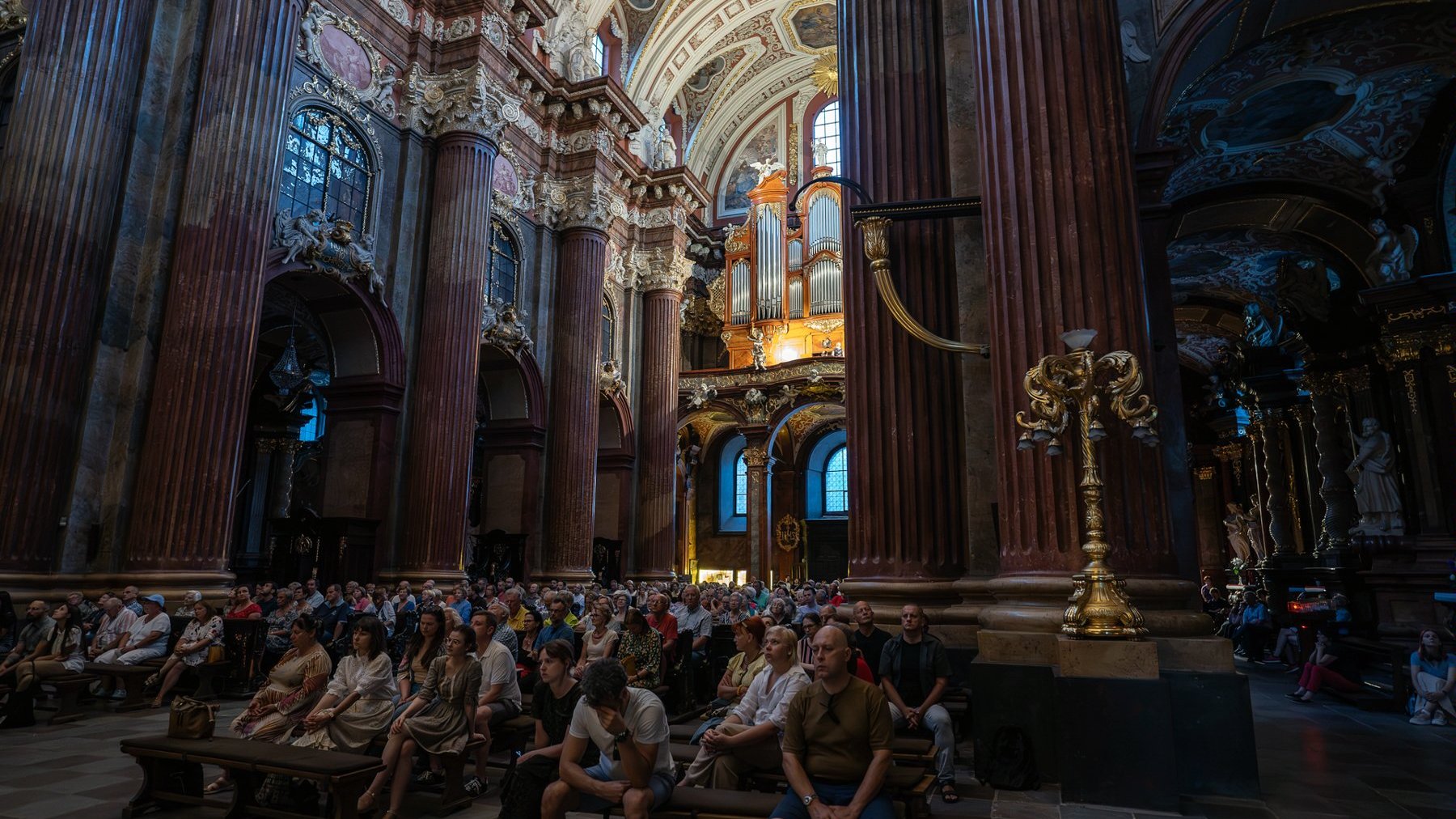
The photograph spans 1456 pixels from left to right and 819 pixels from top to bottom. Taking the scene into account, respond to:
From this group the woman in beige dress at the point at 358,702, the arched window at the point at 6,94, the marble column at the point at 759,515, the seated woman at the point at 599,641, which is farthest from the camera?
the marble column at the point at 759,515

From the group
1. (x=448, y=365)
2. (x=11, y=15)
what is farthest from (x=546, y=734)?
(x=11, y=15)

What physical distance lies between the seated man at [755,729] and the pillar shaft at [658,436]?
55.6ft

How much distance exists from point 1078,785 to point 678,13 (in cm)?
2352

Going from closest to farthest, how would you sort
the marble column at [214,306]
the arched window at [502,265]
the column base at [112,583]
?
the column base at [112,583], the marble column at [214,306], the arched window at [502,265]

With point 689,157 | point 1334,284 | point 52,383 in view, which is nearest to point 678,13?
point 689,157

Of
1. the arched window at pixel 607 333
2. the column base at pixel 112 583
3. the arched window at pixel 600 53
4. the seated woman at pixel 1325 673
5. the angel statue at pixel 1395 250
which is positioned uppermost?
the arched window at pixel 600 53

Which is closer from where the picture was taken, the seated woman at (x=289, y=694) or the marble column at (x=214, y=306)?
the seated woman at (x=289, y=694)

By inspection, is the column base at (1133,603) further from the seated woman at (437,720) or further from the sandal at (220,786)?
the sandal at (220,786)

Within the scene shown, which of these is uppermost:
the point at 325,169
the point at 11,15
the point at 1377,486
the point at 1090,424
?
the point at 11,15

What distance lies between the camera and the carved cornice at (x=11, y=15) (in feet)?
39.0

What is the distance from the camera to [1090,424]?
4.58 metres

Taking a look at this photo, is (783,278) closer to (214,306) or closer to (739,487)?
(739,487)

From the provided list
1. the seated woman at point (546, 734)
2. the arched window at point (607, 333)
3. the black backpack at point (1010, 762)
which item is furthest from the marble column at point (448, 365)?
the black backpack at point (1010, 762)

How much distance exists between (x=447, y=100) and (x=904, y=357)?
11723 millimetres
